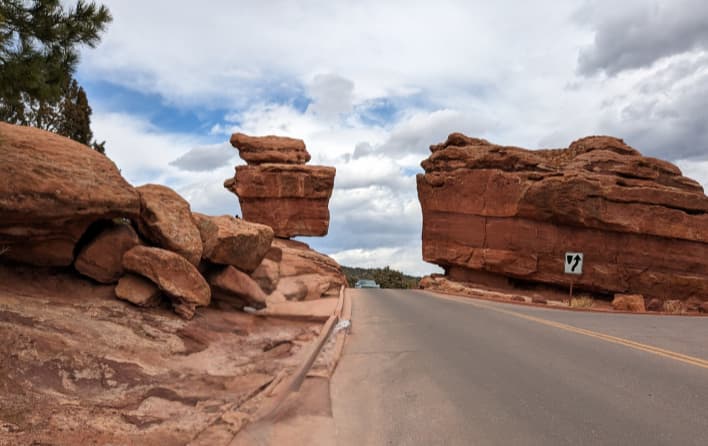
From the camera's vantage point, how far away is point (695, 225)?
33.0 m

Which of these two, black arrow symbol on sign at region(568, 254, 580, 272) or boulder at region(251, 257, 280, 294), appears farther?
black arrow symbol on sign at region(568, 254, 580, 272)

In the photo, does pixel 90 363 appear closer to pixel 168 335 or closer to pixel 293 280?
pixel 168 335

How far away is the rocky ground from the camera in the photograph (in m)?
4.73

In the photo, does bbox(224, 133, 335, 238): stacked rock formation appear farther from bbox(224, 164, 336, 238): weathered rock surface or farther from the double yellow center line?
the double yellow center line

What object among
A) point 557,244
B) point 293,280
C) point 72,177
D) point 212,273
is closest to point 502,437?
point 72,177

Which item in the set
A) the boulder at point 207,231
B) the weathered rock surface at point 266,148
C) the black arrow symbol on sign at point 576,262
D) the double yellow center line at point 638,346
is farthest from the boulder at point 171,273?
the weathered rock surface at point 266,148

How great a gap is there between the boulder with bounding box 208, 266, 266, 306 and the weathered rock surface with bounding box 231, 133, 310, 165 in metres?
25.8

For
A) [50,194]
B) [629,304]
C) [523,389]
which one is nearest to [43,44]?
[50,194]

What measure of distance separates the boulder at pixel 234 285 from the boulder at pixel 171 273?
1945mm

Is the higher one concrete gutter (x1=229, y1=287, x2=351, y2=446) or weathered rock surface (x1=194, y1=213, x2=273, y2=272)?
weathered rock surface (x1=194, y1=213, x2=273, y2=272)

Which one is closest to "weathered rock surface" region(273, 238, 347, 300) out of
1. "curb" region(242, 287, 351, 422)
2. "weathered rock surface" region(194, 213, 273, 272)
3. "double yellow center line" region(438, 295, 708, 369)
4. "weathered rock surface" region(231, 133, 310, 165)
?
"weathered rock surface" region(194, 213, 273, 272)

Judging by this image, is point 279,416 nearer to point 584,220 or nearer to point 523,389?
point 523,389

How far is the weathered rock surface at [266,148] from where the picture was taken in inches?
1558

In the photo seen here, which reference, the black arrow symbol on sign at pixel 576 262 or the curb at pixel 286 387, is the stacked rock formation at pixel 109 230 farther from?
the black arrow symbol on sign at pixel 576 262
